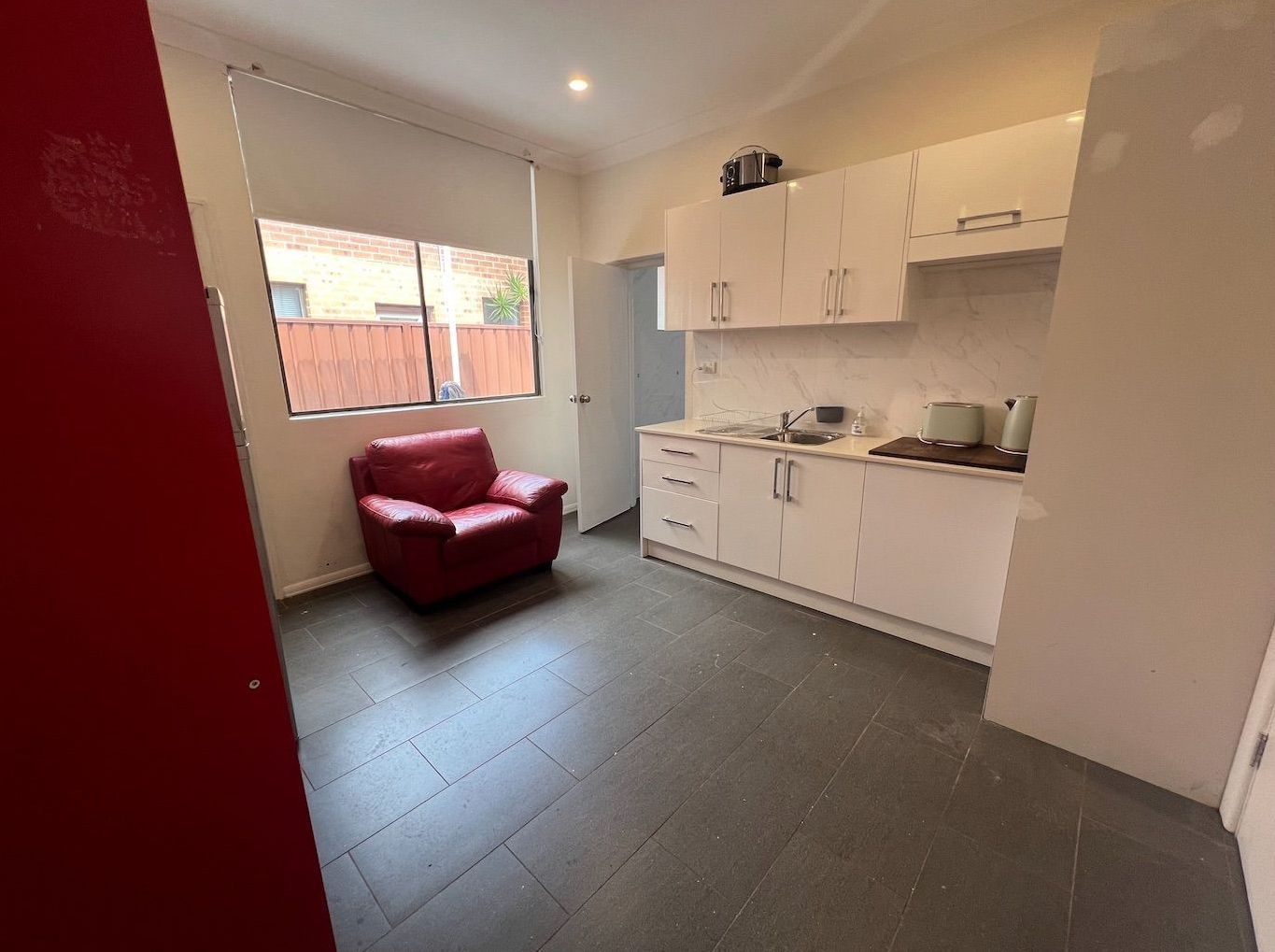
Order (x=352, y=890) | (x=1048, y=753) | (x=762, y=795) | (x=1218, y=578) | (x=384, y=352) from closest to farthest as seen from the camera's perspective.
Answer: (x=352, y=890) < (x=1218, y=578) < (x=762, y=795) < (x=1048, y=753) < (x=384, y=352)

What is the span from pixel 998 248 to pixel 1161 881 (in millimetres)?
2113

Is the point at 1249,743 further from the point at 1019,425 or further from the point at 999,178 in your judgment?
the point at 999,178

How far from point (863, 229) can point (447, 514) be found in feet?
8.76

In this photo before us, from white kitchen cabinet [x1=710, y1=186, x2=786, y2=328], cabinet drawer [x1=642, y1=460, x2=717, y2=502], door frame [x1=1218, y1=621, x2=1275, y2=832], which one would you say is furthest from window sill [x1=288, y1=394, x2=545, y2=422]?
door frame [x1=1218, y1=621, x2=1275, y2=832]

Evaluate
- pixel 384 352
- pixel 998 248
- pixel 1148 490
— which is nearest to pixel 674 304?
pixel 998 248

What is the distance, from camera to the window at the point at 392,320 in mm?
2887

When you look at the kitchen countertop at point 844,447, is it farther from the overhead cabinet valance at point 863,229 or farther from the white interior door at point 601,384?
the white interior door at point 601,384

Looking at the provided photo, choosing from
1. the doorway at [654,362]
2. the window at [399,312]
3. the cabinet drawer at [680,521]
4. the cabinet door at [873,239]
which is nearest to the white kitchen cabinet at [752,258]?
the cabinet door at [873,239]

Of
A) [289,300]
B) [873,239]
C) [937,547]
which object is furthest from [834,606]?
[289,300]

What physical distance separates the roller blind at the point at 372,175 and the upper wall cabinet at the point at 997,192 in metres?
2.61

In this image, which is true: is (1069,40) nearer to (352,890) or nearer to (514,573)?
(514,573)

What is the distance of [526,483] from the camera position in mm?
3184

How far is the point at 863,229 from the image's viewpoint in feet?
7.89

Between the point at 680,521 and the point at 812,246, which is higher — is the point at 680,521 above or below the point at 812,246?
below
